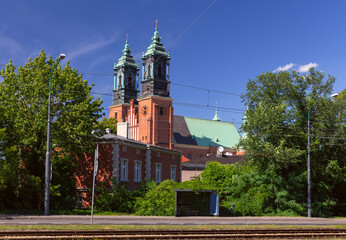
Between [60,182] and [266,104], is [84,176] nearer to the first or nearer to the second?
[60,182]

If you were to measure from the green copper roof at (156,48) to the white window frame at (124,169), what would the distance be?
66669 mm

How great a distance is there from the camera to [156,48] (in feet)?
333

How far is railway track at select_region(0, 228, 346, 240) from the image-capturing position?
1438cm

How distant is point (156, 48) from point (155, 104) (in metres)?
14.8

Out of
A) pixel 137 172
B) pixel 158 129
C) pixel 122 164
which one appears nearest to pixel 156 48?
pixel 158 129

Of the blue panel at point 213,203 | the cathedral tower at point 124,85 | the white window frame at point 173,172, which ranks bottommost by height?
the blue panel at point 213,203

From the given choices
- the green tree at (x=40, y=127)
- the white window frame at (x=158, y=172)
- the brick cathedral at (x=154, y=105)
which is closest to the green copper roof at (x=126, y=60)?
the brick cathedral at (x=154, y=105)

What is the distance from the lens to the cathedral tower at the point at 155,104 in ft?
313

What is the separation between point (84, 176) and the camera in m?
34.1

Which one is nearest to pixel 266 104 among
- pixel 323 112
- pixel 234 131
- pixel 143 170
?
pixel 323 112

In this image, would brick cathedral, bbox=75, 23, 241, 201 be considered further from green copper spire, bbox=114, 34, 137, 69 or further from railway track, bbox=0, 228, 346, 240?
railway track, bbox=0, 228, 346, 240

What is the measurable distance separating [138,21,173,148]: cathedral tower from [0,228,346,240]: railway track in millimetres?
76907

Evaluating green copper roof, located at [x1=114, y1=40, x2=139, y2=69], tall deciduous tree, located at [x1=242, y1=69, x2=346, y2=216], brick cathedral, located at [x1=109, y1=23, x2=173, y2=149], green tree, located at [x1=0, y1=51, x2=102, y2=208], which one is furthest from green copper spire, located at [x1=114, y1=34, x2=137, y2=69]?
green tree, located at [x1=0, y1=51, x2=102, y2=208]

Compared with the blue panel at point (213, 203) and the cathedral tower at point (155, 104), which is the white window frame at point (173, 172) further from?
the cathedral tower at point (155, 104)
